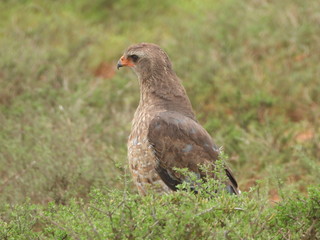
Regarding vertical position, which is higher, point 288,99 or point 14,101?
point 14,101

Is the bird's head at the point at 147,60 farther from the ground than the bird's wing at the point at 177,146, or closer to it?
farther from the ground

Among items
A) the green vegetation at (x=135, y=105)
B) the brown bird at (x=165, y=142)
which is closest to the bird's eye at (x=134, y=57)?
the brown bird at (x=165, y=142)

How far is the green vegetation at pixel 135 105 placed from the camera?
12.7ft

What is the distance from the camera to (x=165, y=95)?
5441 millimetres

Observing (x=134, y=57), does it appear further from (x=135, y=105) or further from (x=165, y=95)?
(x=135, y=105)

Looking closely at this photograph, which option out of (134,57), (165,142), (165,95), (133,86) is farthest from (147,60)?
(133,86)

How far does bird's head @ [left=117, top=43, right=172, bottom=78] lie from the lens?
221 inches

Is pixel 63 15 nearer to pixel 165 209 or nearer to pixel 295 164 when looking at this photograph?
pixel 295 164

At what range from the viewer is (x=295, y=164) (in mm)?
6855

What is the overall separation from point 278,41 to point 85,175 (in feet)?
13.7

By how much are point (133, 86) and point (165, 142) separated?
11.4 feet

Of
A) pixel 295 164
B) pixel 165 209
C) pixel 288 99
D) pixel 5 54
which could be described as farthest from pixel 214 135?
pixel 165 209

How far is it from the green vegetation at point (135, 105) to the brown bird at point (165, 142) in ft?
0.76

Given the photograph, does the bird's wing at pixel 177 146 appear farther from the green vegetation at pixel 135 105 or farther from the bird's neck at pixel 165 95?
the green vegetation at pixel 135 105
